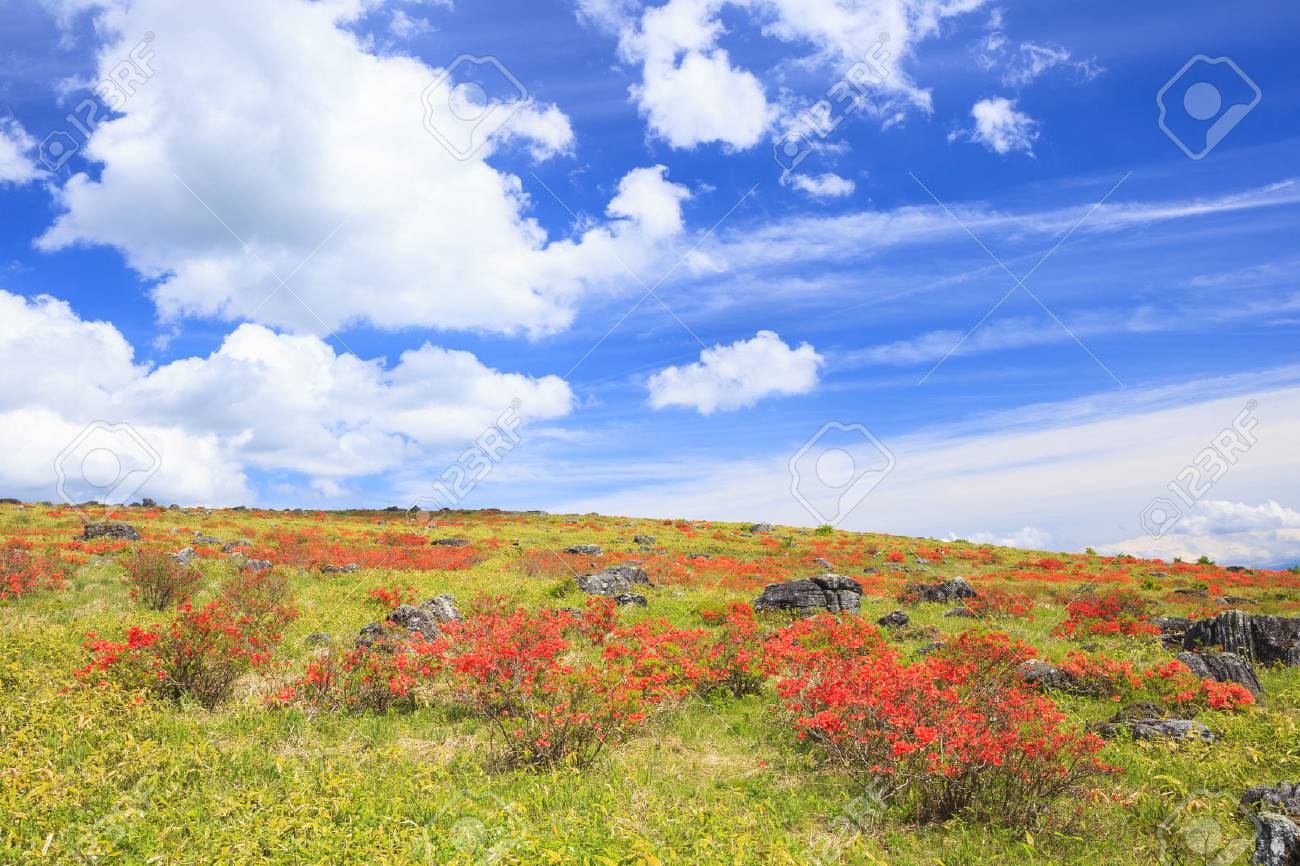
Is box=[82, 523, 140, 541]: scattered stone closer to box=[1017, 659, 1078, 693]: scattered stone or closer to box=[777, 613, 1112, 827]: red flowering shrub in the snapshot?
box=[777, 613, 1112, 827]: red flowering shrub

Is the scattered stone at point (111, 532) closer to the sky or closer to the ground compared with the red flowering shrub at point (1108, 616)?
closer to the sky

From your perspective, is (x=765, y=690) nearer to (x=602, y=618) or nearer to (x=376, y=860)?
(x=602, y=618)

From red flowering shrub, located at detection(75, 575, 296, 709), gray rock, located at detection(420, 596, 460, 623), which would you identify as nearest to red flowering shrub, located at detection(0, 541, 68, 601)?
red flowering shrub, located at detection(75, 575, 296, 709)

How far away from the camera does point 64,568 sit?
27.4 meters

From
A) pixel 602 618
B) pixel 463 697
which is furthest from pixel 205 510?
pixel 463 697

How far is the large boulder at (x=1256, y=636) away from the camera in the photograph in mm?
19828

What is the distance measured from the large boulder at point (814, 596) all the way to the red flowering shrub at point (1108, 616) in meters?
7.38

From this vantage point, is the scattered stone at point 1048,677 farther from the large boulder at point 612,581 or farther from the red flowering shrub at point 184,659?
the red flowering shrub at point 184,659

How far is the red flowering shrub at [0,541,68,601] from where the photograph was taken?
23203 millimetres

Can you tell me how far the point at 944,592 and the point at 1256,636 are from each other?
1238 centimetres

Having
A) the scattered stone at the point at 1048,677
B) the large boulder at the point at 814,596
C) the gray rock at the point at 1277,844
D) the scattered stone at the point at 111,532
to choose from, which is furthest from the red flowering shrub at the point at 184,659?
the scattered stone at the point at 111,532

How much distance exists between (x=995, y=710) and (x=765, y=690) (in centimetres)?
661

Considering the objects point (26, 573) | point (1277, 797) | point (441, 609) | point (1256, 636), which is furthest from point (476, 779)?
point (26, 573)

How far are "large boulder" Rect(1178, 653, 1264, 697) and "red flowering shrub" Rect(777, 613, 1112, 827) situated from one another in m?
7.13
